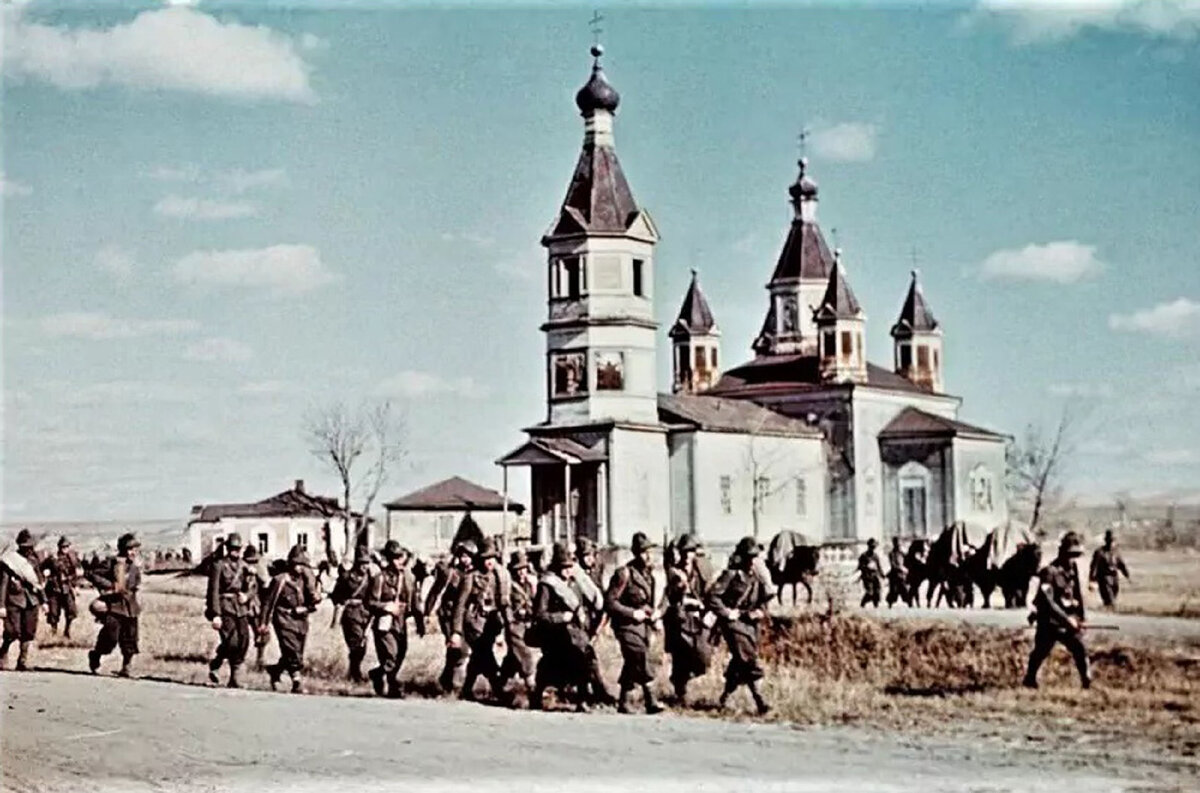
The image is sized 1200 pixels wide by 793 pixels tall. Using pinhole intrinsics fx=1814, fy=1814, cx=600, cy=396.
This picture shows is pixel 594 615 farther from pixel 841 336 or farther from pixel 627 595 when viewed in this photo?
pixel 841 336

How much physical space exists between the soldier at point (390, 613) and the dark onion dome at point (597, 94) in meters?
2.56

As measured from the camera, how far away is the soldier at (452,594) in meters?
9.50

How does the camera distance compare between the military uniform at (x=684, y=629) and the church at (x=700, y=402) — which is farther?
the church at (x=700, y=402)

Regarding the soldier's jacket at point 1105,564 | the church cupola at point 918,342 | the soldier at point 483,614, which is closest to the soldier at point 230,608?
the soldier at point 483,614

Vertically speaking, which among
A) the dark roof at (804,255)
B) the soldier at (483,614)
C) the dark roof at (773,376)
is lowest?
the soldier at (483,614)

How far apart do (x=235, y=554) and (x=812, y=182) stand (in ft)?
12.2

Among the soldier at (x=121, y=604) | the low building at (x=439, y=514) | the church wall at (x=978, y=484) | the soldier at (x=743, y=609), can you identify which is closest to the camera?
the soldier at (x=743, y=609)

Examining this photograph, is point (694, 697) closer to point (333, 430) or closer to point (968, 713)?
point (968, 713)

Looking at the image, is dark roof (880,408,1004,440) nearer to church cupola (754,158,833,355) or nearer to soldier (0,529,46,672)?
church cupola (754,158,833,355)

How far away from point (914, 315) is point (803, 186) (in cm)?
93

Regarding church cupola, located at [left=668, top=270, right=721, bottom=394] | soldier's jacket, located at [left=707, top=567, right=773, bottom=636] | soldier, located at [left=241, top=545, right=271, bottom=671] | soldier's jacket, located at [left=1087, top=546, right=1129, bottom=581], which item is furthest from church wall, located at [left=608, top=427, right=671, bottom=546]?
soldier's jacket, located at [left=1087, top=546, right=1129, bottom=581]

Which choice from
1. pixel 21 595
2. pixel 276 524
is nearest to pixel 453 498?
pixel 276 524

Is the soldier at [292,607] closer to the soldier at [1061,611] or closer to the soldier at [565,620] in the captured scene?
the soldier at [565,620]

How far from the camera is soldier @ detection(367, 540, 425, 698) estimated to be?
965 cm
